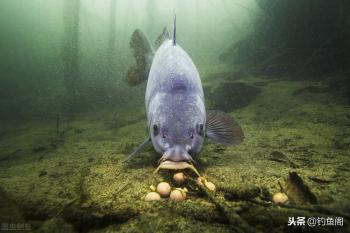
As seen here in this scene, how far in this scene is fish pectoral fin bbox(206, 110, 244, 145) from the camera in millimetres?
3461

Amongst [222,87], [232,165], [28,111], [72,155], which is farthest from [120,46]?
[232,165]

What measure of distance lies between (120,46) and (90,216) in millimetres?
18024

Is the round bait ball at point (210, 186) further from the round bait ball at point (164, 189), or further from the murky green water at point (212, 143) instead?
the round bait ball at point (164, 189)

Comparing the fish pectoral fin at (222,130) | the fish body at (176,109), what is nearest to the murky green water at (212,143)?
the fish pectoral fin at (222,130)

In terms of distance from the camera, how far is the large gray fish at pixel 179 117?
2883 millimetres

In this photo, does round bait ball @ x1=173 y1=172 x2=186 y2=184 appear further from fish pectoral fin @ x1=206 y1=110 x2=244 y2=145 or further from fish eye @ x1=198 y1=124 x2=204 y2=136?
fish pectoral fin @ x1=206 y1=110 x2=244 y2=145

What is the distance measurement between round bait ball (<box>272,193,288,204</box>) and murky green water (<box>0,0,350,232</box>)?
0.05 metres

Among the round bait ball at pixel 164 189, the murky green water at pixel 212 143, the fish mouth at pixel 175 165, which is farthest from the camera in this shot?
the round bait ball at pixel 164 189

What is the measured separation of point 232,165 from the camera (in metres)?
3.36

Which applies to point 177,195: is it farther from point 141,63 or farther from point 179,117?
point 141,63

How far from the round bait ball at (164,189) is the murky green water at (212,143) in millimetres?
70

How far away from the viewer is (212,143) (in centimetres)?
447

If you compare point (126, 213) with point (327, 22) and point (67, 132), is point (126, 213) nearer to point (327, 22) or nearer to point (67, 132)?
point (67, 132)

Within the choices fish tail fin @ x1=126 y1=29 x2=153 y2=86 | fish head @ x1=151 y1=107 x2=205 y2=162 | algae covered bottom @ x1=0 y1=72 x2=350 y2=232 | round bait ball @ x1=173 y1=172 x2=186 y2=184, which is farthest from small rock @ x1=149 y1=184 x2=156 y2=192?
fish tail fin @ x1=126 y1=29 x2=153 y2=86
